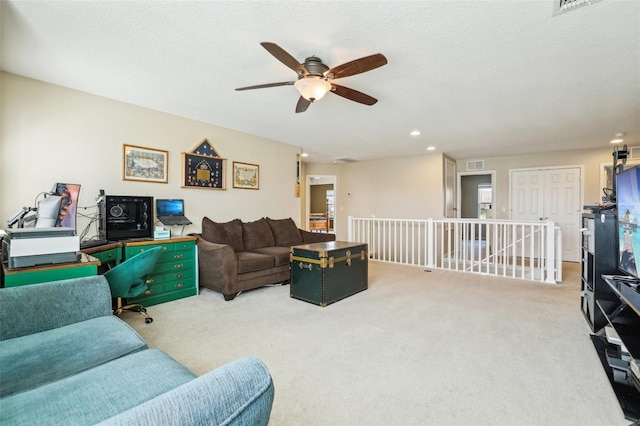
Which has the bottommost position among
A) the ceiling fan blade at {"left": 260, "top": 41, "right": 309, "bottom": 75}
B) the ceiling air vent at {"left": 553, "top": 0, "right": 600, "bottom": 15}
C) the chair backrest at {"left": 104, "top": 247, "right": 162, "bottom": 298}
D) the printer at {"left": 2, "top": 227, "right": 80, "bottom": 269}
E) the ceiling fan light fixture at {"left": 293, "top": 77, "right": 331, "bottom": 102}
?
the chair backrest at {"left": 104, "top": 247, "right": 162, "bottom": 298}

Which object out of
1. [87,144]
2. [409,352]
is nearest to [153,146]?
[87,144]

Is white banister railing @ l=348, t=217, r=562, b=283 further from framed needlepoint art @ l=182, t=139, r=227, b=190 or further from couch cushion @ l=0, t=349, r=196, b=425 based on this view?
couch cushion @ l=0, t=349, r=196, b=425

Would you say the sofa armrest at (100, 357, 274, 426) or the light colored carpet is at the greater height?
the sofa armrest at (100, 357, 274, 426)

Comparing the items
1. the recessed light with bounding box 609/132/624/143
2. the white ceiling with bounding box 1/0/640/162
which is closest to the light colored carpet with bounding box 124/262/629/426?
the white ceiling with bounding box 1/0/640/162

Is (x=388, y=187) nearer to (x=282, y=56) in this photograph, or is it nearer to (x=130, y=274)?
(x=282, y=56)

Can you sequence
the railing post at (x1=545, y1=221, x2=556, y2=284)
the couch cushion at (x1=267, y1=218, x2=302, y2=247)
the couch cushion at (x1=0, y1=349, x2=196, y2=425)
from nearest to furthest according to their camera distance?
1. the couch cushion at (x1=0, y1=349, x2=196, y2=425)
2. the railing post at (x1=545, y1=221, x2=556, y2=284)
3. the couch cushion at (x1=267, y1=218, x2=302, y2=247)

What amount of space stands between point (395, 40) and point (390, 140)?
3.34 m

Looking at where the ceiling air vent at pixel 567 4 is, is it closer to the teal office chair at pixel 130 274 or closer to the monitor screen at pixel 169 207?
the teal office chair at pixel 130 274

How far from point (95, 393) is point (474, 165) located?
321 inches

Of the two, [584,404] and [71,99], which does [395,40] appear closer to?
[584,404]

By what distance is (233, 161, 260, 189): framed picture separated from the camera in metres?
4.85

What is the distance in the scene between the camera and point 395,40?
2.23 meters

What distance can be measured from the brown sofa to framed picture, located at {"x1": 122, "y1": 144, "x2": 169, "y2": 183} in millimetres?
846

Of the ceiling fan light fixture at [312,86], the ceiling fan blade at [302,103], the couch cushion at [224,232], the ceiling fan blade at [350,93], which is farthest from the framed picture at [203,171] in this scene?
the ceiling fan blade at [350,93]
